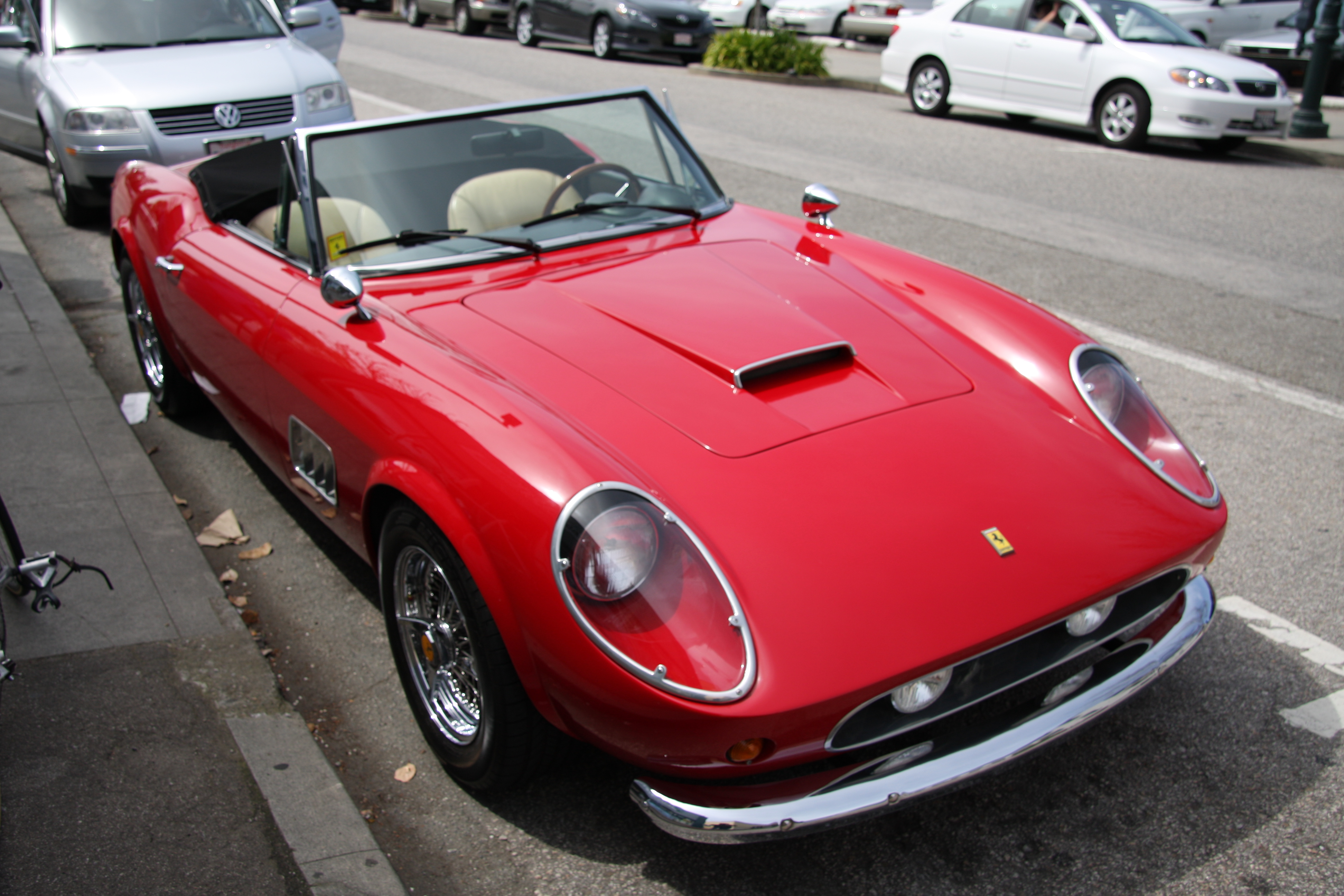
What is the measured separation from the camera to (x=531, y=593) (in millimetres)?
2232

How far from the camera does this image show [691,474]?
243cm

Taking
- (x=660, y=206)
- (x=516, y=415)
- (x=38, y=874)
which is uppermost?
(x=660, y=206)

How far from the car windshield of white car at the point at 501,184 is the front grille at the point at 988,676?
6.04 ft

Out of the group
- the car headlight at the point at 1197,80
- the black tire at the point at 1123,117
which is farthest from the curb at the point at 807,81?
the car headlight at the point at 1197,80

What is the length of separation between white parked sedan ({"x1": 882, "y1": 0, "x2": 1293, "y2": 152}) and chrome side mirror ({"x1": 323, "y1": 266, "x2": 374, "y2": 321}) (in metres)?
9.83

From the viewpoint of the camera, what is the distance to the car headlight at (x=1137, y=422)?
108 inches

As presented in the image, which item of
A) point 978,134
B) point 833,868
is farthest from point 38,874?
point 978,134

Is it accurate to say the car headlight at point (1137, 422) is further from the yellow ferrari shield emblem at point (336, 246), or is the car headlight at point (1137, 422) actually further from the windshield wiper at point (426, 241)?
the yellow ferrari shield emblem at point (336, 246)

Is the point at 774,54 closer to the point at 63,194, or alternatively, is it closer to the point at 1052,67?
the point at 1052,67

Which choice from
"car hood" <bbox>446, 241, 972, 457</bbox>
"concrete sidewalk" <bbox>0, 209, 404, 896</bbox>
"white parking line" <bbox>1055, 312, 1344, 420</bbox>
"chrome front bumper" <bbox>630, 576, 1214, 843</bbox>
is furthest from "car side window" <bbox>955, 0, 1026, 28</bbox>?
"chrome front bumper" <bbox>630, 576, 1214, 843</bbox>

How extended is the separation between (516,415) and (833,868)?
47.5 inches

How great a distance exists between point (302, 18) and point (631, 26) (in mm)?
9424

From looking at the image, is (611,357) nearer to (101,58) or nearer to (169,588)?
(169,588)

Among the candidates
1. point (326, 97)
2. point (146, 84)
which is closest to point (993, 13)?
point (326, 97)
